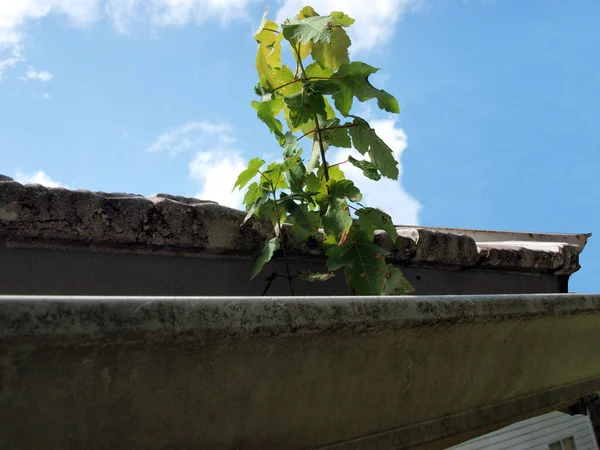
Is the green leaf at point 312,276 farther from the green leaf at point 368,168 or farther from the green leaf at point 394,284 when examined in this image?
the green leaf at point 368,168


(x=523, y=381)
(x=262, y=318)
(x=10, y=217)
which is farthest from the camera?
(x=523, y=381)

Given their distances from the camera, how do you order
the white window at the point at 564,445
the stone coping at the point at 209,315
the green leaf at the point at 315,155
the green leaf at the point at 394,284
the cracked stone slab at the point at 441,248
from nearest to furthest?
the stone coping at the point at 209,315 < the green leaf at the point at 394,284 < the green leaf at the point at 315,155 < the cracked stone slab at the point at 441,248 < the white window at the point at 564,445

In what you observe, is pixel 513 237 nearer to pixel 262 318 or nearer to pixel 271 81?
pixel 271 81

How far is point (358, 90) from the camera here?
4.88 feet

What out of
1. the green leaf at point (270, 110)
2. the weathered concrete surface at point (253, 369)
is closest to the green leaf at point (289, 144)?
the green leaf at point (270, 110)

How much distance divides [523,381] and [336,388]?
A: 68cm

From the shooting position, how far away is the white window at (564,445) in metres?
4.10

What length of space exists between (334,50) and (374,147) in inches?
11.0

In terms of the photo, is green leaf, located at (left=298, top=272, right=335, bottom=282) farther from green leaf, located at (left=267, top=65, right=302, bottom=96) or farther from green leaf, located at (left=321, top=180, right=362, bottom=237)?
green leaf, located at (left=267, top=65, right=302, bottom=96)

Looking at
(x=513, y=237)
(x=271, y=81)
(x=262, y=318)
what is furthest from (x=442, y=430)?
(x=513, y=237)

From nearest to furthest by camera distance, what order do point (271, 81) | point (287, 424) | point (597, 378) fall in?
point (287, 424) < point (271, 81) < point (597, 378)

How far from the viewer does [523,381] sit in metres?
1.37

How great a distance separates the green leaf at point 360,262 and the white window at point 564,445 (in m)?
3.38

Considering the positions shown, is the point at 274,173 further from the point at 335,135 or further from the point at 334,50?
the point at 334,50
